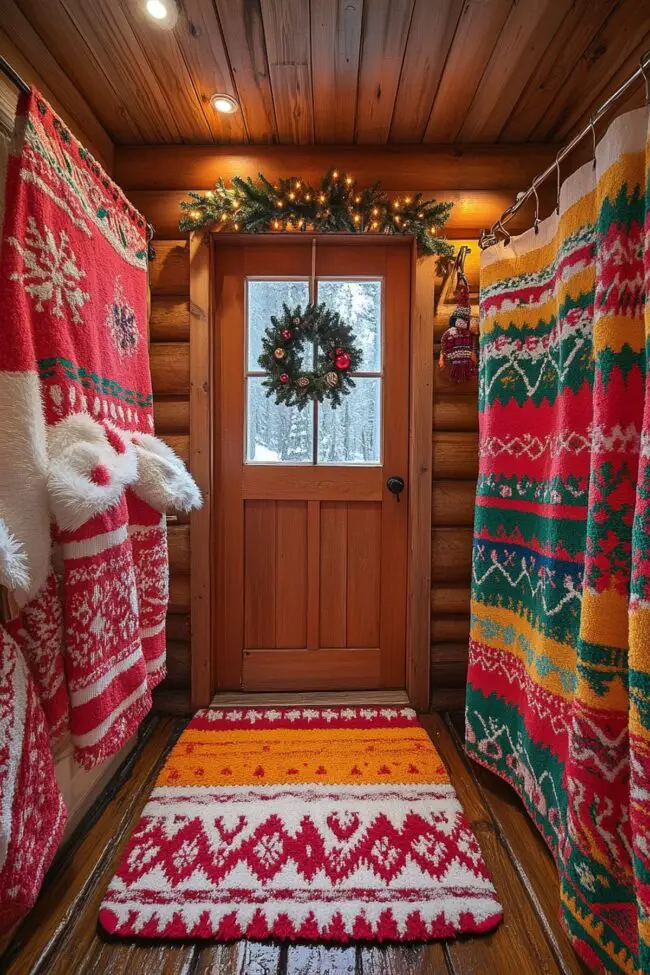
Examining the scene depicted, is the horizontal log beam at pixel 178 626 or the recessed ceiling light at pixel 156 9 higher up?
the recessed ceiling light at pixel 156 9

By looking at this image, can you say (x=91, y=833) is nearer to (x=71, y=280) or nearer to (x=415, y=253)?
(x=71, y=280)

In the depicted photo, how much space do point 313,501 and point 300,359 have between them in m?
0.64

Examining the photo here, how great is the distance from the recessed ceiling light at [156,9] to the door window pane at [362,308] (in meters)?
0.92

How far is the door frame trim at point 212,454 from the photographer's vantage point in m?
1.78

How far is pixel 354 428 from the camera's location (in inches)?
75.6

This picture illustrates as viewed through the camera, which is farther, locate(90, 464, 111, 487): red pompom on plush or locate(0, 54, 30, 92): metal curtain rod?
locate(90, 464, 111, 487): red pompom on plush

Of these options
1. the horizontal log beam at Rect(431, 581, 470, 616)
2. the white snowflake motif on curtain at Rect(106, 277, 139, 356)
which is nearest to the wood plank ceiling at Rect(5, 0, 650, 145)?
the white snowflake motif on curtain at Rect(106, 277, 139, 356)

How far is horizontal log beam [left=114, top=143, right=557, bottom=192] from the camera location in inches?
68.7

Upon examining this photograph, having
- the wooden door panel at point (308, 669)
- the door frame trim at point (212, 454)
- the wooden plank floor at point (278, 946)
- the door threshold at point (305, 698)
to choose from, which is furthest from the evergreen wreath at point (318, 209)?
the wooden plank floor at point (278, 946)

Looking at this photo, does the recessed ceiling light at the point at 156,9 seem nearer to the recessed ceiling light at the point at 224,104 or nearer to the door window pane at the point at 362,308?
the recessed ceiling light at the point at 224,104

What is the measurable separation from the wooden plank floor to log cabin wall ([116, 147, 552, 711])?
66 centimetres

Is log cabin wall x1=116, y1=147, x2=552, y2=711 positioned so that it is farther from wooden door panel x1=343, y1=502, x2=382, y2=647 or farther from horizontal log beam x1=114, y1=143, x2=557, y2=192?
wooden door panel x1=343, y1=502, x2=382, y2=647

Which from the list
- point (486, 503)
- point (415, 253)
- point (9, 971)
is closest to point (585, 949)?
point (486, 503)

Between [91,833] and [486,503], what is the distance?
161cm
